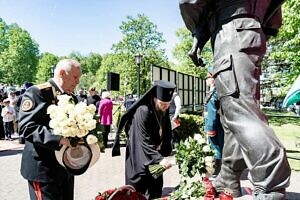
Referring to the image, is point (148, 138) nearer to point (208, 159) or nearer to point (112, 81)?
point (208, 159)

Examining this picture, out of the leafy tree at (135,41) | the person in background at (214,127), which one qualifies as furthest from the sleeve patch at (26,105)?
the leafy tree at (135,41)

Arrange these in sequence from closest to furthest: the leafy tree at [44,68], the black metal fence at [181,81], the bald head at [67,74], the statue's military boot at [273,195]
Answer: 1. the statue's military boot at [273,195]
2. the bald head at [67,74]
3. the black metal fence at [181,81]
4. the leafy tree at [44,68]

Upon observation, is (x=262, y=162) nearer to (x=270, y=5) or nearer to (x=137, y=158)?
(x=270, y=5)

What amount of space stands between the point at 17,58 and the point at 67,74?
5195 cm

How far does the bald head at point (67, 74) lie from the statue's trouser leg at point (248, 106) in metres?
1.14

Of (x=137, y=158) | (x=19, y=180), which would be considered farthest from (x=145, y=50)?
(x=137, y=158)

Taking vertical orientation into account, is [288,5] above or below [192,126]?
above

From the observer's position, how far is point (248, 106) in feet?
8.71

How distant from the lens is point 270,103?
152 feet

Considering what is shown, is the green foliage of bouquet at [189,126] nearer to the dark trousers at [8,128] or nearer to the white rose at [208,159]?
the dark trousers at [8,128]

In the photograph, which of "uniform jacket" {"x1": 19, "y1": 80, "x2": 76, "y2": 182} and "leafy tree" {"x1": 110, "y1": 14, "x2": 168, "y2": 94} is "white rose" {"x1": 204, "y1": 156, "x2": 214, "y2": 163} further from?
"leafy tree" {"x1": 110, "y1": 14, "x2": 168, "y2": 94}

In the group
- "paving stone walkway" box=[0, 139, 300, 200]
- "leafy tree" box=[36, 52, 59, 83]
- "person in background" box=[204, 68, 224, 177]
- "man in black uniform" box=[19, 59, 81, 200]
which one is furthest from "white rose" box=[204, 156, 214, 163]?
"leafy tree" box=[36, 52, 59, 83]

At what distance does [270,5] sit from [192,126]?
7443 millimetres

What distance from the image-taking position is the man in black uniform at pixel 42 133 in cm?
280
